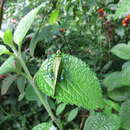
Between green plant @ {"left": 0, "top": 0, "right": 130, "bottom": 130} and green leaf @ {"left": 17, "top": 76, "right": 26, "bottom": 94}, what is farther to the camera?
green leaf @ {"left": 17, "top": 76, "right": 26, "bottom": 94}

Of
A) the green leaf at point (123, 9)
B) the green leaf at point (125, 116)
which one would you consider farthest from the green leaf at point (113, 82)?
the green leaf at point (123, 9)

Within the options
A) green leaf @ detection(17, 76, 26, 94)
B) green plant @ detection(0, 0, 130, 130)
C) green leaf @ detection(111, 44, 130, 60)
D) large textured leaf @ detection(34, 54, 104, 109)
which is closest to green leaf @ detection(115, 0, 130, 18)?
green plant @ detection(0, 0, 130, 130)

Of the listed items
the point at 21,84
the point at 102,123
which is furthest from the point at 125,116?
the point at 21,84

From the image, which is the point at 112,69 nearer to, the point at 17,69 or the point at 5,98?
the point at 5,98

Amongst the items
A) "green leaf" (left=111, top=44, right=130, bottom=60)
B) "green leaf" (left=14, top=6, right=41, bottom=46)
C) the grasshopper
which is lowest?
"green leaf" (left=111, top=44, right=130, bottom=60)

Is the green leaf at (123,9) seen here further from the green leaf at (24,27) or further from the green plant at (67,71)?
the green leaf at (24,27)

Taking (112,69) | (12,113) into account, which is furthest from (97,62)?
(12,113)

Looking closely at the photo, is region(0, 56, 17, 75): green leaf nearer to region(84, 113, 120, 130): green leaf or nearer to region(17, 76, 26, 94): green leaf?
region(84, 113, 120, 130): green leaf

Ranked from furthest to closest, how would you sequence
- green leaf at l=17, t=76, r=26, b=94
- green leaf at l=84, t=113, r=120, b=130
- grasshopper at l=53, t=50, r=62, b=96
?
green leaf at l=17, t=76, r=26, b=94, green leaf at l=84, t=113, r=120, b=130, grasshopper at l=53, t=50, r=62, b=96
